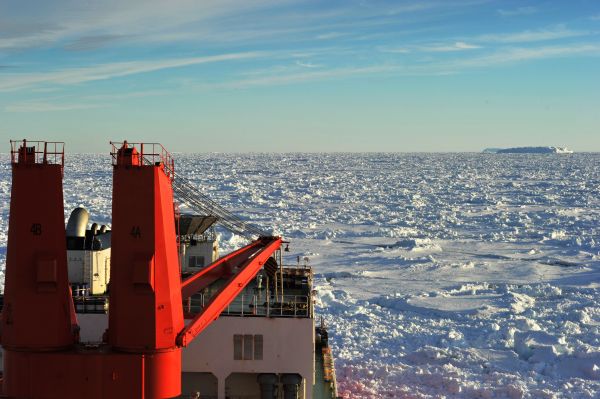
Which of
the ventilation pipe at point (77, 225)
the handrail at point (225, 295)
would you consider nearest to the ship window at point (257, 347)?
the handrail at point (225, 295)

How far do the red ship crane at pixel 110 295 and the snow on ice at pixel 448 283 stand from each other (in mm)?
7519

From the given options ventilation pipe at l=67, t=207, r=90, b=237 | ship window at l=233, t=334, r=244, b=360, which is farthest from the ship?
ventilation pipe at l=67, t=207, r=90, b=237

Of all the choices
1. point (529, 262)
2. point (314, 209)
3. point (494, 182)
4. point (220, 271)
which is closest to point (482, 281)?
point (529, 262)

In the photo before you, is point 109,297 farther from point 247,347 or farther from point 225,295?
point 247,347

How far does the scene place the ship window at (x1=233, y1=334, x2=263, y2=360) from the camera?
12.4 m

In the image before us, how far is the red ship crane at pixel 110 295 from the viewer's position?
31.2 feet

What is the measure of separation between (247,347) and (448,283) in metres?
14.7

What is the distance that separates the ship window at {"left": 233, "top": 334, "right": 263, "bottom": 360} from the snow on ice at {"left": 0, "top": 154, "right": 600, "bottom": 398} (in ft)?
14.6

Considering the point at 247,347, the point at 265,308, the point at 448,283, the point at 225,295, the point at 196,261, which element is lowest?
the point at 448,283

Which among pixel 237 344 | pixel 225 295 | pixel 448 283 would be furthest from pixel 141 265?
pixel 448 283

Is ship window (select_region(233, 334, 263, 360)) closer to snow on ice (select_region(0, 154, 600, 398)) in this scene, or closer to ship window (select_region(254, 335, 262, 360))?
ship window (select_region(254, 335, 262, 360))

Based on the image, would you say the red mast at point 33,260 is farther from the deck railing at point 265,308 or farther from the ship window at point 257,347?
the ship window at point 257,347

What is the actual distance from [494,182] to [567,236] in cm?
3504

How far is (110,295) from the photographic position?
9695mm
